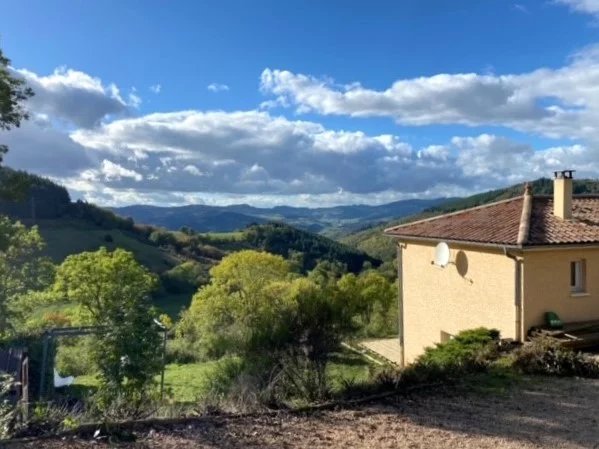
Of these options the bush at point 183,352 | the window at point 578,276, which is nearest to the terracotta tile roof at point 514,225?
the window at point 578,276

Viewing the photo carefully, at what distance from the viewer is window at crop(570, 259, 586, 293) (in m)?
15.6

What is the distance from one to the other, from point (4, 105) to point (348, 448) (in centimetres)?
1048

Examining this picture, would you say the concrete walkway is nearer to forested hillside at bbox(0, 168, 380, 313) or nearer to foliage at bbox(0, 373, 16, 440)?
foliage at bbox(0, 373, 16, 440)

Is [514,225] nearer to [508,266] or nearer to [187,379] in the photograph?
[508,266]

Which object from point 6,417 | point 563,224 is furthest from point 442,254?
point 6,417

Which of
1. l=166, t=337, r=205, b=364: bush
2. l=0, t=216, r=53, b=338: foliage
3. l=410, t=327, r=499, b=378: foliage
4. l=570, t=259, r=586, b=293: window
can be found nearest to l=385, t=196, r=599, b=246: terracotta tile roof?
l=570, t=259, r=586, b=293: window

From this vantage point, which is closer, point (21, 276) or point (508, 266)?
point (508, 266)

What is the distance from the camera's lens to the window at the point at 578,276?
1562 cm

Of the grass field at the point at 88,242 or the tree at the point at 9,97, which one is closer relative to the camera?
the tree at the point at 9,97

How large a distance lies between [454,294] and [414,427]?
1126 centimetres

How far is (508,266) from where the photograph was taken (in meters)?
15.0

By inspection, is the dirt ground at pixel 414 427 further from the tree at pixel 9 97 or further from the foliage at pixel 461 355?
the tree at pixel 9 97

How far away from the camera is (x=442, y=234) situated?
17.9 m

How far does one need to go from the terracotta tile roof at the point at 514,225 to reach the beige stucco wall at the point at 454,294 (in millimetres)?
468
